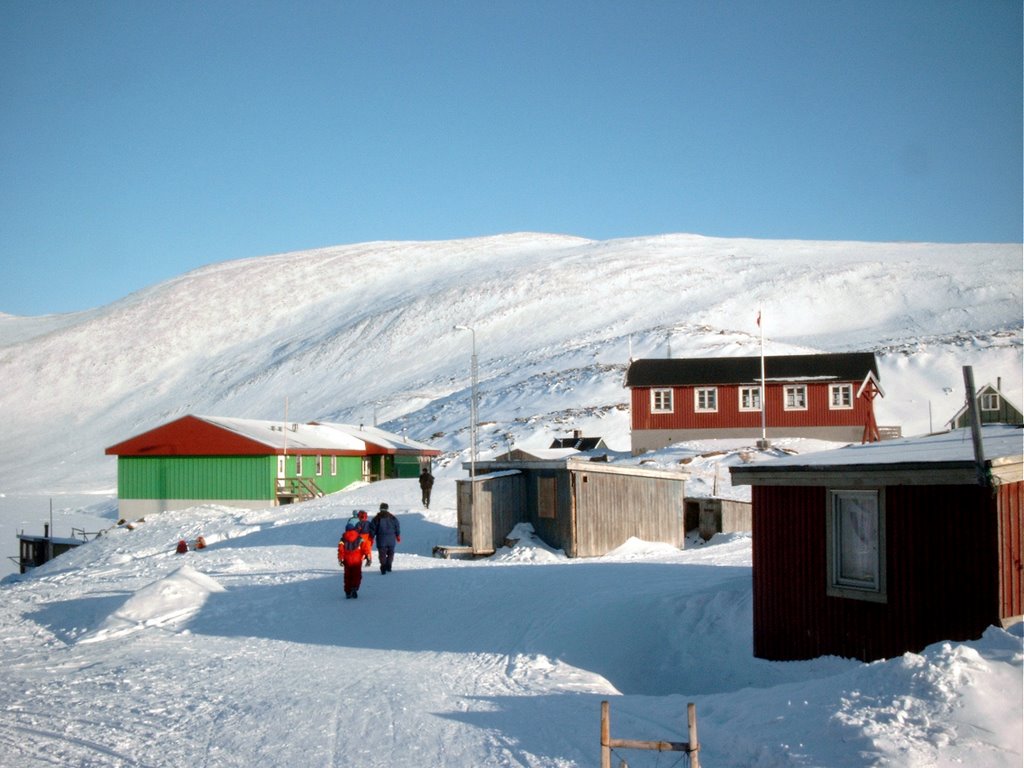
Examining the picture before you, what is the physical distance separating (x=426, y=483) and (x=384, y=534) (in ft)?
40.4

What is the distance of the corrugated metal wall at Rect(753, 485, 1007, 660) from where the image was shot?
10.4m

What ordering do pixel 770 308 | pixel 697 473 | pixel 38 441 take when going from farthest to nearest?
pixel 770 308 → pixel 38 441 → pixel 697 473

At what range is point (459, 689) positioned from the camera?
11156mm

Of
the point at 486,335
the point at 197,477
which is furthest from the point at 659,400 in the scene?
the point at 486,335

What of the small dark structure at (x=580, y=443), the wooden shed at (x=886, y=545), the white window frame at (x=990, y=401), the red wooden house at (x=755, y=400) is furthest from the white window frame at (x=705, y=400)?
the wooden shed at (x=886, y=545)

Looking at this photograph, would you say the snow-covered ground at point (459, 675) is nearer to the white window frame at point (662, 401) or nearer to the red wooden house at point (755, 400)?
the red wooden house at point (755, 400)

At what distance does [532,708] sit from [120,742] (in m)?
3.94

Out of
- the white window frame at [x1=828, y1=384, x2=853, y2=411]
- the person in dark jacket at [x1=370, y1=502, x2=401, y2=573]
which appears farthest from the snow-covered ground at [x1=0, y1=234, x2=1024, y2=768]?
the white window frame at [x1=828, y1=384, x2=853, y2=411]

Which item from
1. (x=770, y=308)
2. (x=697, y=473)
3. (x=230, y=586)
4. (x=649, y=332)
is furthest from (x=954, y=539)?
(x=770, y=308)

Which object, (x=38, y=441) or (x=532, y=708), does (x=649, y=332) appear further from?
(x=532, y=708)

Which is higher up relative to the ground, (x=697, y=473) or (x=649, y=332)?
(x=649, y=332)

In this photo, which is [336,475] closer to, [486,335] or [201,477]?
[201,477]

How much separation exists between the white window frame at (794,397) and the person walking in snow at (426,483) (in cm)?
2322

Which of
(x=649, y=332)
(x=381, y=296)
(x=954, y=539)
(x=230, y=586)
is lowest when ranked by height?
(x=230, y=586)
